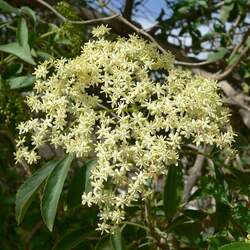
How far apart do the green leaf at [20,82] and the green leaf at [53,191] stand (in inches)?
15.4

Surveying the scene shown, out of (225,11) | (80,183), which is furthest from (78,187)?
(225,11)

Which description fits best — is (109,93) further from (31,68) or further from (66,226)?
(66,226)

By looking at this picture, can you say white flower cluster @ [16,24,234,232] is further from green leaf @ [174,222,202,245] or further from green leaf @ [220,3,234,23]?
green leaf @ [220,3,234,23]

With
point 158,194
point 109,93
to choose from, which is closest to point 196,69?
point 158,194

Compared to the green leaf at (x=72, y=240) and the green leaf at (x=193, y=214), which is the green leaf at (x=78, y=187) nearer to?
the green leaf at (x=72, y=240)

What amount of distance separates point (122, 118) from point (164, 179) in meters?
0.66

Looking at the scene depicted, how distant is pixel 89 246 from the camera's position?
177 cm

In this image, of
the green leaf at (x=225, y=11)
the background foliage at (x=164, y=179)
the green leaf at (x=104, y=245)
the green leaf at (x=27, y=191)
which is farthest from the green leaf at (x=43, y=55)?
the green leaf at (x=225, y=11)

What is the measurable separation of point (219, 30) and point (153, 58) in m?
1.05

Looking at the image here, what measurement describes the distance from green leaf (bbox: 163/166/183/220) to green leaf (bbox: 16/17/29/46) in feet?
1.68

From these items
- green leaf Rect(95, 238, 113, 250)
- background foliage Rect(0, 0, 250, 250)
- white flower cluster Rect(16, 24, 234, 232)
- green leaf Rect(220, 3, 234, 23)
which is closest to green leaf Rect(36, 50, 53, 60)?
background foliage Rect(0, 0, 250, 250)

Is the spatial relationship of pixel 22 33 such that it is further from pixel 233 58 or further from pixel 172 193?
pixel 233 58

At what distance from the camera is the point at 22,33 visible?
1754mm

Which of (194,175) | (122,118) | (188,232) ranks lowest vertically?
(194,175)
